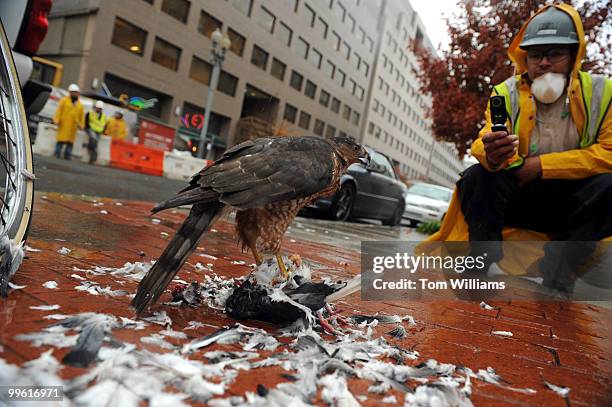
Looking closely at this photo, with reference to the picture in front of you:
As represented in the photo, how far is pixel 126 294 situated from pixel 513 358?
1491 millimetres

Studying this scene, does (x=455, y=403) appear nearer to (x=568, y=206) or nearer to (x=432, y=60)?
(x=568, y=206)

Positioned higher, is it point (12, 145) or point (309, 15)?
point (309, 15)

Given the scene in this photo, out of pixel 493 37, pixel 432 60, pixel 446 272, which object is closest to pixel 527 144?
pixel 446 272

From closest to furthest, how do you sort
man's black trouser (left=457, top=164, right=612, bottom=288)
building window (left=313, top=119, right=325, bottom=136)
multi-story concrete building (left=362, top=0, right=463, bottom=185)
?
man's black trouser (left=457, top=164, right=612, bottom=288) → building window (left=313, top=119, right=325, bottom=136) → multi-story concrete building (left=362, top=0, right=463, bottom=185)

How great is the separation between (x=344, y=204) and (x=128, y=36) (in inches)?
635

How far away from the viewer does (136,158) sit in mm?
13945

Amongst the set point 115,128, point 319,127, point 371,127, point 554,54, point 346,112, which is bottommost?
point 115,128

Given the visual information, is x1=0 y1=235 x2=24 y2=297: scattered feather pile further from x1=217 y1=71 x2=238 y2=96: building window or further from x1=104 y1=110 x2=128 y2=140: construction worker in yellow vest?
x1=217 y1=71 x2=238 y2=96: building window

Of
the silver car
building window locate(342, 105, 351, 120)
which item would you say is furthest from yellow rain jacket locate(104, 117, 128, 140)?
building window locate(342, 105, 351, 120)

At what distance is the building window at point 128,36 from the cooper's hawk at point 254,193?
796 inches

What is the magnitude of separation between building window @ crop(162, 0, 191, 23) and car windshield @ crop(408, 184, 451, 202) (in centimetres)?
976

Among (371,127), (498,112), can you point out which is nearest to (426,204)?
(498,112)

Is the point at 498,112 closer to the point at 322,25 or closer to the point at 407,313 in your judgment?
the point at 407,313

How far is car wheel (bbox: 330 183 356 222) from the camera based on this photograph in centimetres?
884
